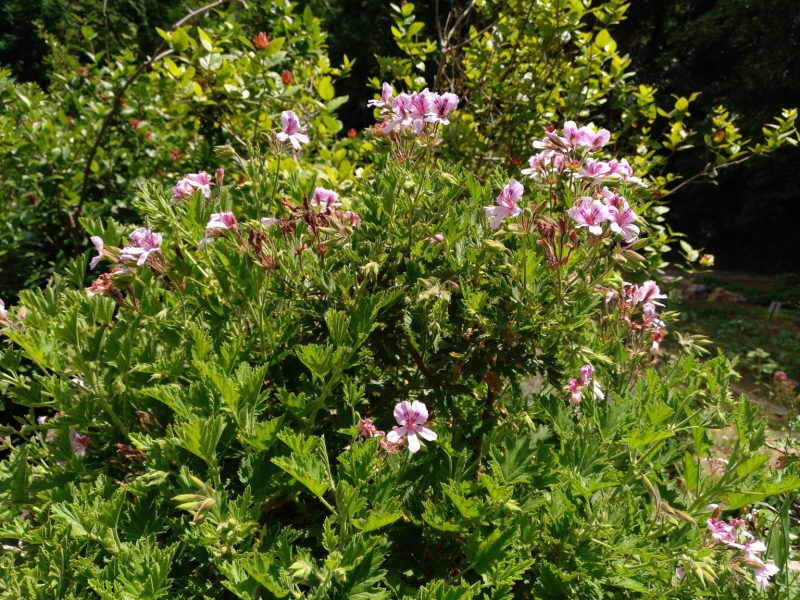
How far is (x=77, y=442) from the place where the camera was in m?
1.33

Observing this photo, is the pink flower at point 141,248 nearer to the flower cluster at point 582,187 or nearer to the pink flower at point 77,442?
the pink flower at point 77,442

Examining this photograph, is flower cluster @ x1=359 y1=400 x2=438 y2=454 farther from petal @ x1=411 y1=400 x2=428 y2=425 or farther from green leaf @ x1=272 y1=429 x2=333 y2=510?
green leaf @ x1=272 y1=429 x2=333 y2=510

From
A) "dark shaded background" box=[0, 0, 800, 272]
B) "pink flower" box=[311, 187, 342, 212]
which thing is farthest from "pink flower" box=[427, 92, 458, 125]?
"dark shaded background" box=[0, 0, 800, 272]

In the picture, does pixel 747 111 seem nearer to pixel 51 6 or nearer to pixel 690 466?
pixel 690 466

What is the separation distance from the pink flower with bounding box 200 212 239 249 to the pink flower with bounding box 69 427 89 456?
54 centimetres

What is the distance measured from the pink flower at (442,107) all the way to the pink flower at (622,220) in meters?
0.49

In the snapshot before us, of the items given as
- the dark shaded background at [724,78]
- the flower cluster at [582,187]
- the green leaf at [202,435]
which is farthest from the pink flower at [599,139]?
the dark shaded background at [724,78]

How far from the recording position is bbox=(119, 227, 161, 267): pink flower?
1.35 meters

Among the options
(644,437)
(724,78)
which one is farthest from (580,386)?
(724,78)

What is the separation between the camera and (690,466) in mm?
1300

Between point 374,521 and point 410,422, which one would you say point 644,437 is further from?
point 374,521

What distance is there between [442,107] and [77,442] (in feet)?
4.07

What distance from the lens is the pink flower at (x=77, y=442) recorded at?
4.32ft

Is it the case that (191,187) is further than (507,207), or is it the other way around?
(191,187)
